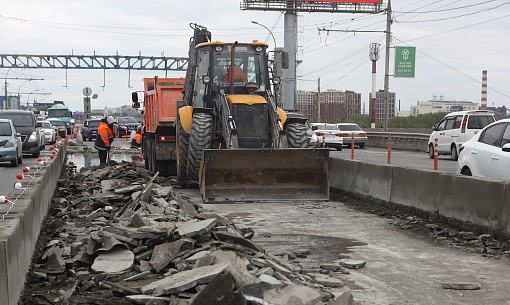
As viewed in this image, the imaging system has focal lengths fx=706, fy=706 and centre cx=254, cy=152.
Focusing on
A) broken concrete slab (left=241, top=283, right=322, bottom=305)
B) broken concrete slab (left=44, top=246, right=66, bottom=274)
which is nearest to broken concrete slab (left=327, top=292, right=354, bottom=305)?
broken concrete slab (left=241, top=283, right=322, bottom=305)

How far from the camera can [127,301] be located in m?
6.19

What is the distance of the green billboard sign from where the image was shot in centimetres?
5131

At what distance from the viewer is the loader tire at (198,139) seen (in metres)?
15.3

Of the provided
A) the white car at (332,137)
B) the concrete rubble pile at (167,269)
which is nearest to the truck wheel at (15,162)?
the concrete rubble pile at (167,269)

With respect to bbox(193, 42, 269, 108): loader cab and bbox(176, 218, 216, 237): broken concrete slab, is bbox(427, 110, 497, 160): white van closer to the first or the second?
bbox(193, 42, 269, 108): loader cab

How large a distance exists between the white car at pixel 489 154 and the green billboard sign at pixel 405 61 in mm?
39022

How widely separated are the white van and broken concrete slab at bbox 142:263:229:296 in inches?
894

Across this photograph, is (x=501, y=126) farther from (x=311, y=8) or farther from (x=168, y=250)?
(x=311, y=8)

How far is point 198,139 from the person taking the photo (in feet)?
50.1

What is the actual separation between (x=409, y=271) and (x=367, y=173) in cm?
687

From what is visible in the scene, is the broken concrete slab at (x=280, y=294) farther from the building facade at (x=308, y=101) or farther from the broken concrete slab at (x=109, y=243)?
the building facade at (x=308, y=101)

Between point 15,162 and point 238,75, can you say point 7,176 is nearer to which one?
point 15,162

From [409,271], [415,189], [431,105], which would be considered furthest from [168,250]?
[431,105]

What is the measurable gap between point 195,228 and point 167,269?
1.12 m
